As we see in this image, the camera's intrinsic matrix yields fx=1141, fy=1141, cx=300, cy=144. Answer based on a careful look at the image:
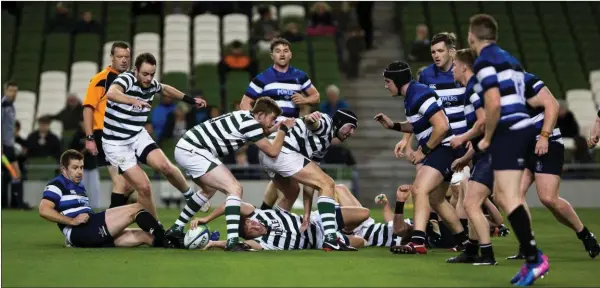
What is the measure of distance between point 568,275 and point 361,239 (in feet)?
9.34

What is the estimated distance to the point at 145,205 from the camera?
10.8 metres

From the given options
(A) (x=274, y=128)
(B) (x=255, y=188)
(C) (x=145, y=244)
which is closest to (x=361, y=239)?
(A) (x=274, y=128)

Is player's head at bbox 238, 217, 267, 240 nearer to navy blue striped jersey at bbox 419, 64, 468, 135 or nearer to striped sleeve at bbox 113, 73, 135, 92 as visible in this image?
striped sleeve at bbox 113, 73, 135, 92

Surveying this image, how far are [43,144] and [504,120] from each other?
12029 millimetres

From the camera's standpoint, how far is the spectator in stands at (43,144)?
1841 centimetres

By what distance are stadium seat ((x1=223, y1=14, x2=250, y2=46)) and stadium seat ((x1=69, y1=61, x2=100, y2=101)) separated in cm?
259

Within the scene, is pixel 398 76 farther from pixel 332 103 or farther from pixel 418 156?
pixel 332 103

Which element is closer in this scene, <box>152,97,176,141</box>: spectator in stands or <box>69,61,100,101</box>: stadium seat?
<box>152,97,176,141</box>: spectator in stands

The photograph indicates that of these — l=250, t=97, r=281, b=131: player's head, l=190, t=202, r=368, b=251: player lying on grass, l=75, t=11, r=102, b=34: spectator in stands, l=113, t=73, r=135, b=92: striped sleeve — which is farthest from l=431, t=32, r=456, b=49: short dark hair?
l=75, t=11, r=102, b=34: spectator in stands

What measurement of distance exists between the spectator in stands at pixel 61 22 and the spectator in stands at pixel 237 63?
335 cm

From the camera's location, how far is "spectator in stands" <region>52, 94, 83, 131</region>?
18875 millimetres

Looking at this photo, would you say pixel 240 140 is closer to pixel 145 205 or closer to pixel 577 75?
pixel 145 205

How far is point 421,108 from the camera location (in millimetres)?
9844

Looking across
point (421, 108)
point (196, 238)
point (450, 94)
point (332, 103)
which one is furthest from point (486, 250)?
point (332, 103)
